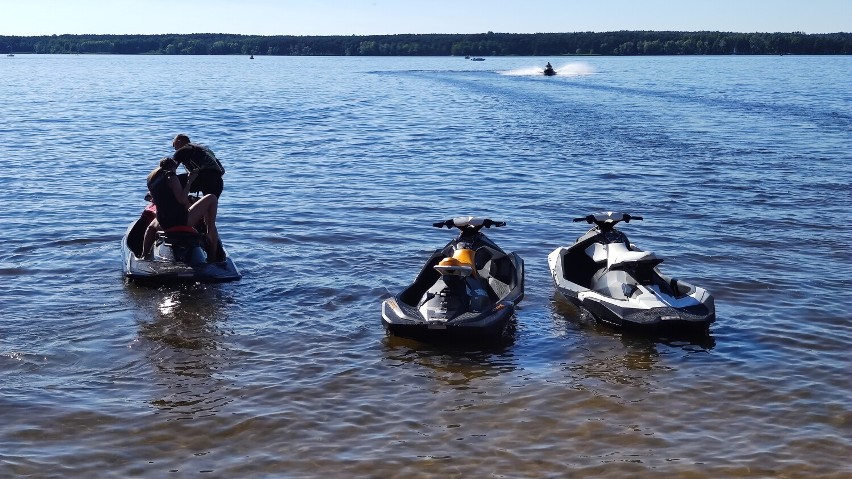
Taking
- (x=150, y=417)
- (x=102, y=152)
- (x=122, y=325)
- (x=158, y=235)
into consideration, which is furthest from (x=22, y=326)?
(x=102, y=152)

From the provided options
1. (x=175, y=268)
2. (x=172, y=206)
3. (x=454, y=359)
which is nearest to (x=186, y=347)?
(x=175, y=268)

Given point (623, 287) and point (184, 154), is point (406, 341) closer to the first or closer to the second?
point (623, 287)

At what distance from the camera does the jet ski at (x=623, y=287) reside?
11.5 m

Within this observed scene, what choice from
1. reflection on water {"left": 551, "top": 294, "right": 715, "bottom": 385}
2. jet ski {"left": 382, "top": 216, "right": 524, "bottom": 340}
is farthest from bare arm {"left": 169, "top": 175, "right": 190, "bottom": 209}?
reflection on water {"left": 551, "top": 294, "right": 715, "bottom": 385}

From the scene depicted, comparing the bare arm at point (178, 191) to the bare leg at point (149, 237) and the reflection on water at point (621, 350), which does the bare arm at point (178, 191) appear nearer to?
the bare leg at point (149, 237)

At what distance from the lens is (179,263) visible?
13.9 m

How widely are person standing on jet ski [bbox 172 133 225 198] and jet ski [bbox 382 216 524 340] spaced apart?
3.65m

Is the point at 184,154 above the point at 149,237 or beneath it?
above

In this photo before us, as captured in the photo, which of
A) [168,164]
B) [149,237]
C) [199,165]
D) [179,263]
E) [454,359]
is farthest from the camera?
[199,165]

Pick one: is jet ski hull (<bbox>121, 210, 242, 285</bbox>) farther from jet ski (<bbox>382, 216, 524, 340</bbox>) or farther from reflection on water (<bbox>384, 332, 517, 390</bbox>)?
reflection on water (<bbox>384, 332, 517, 390</bbox>)

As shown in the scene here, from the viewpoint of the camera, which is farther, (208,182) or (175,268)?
(208,182)

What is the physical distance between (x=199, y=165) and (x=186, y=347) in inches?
149

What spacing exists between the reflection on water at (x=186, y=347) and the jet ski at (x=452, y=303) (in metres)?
1.98

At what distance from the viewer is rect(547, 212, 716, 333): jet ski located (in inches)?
455
